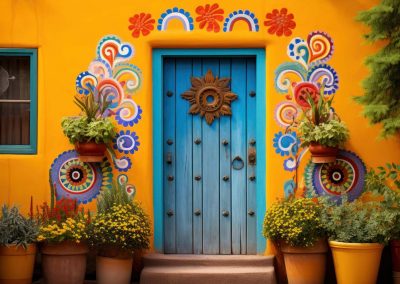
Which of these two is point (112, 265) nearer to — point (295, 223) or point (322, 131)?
point (295, 223)

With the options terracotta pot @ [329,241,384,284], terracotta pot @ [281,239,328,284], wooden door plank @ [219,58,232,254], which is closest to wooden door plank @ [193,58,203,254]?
wooden door plank @ [219,58,232,254]

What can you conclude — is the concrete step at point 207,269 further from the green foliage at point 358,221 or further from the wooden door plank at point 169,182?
the green foliage at point 358,221

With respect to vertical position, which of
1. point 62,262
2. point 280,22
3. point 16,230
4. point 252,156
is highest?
point 280,22

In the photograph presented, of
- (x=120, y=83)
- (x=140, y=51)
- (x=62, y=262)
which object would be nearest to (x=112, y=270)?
(x=62, y=262)

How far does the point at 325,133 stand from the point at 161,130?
1.93 meters

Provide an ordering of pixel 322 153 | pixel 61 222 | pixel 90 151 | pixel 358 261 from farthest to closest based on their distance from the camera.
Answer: pixel 90 151
pixel 322 153
pixel 61 222
pixel 358 261

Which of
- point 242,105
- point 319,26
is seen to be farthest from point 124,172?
point 319,26

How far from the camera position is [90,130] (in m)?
9.14

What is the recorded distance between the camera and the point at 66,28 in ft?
31.4

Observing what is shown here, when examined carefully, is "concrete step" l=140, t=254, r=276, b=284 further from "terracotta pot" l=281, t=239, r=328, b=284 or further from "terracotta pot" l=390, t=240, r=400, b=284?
"terracotta pot" l=390, t=240, r=400, b=284

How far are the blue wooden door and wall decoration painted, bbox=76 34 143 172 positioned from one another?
47cm

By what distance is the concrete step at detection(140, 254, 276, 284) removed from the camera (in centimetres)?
900

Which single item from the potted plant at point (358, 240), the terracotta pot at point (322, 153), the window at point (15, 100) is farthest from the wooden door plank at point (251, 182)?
the window at point (15, 100)

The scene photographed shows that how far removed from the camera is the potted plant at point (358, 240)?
8.60 m
